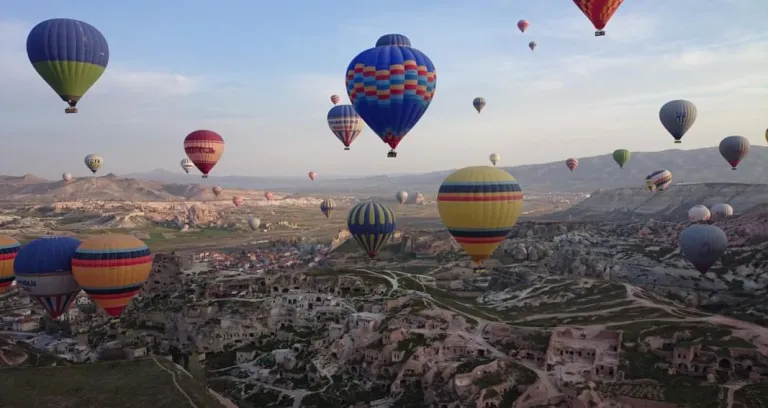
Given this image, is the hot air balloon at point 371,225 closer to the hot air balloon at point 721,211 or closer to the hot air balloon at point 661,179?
the hot air balloon at point 661,179

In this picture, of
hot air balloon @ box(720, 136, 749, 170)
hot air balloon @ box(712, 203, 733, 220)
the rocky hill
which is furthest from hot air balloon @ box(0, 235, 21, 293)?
the rocky hill

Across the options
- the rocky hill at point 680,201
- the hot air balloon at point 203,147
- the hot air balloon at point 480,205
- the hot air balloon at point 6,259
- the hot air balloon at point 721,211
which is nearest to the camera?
the hot air balloon at point 480,205

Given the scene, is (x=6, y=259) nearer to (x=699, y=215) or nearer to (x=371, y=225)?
(x=371, y=225)

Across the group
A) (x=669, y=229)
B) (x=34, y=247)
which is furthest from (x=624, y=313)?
(x=669, y=229)

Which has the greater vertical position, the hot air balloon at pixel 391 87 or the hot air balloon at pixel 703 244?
the hot air balloon at pixel 391 87

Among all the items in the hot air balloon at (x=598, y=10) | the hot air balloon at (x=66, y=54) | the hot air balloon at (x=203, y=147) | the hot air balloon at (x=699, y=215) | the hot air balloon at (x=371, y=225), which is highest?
the hot air balloon at (x=598, y=10)

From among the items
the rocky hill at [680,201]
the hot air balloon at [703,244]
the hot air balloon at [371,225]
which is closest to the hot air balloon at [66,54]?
the hot air balloon at [371,225]
